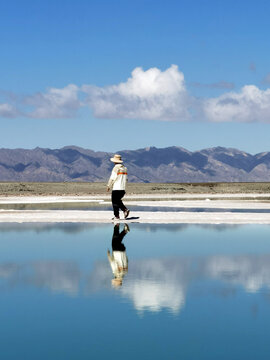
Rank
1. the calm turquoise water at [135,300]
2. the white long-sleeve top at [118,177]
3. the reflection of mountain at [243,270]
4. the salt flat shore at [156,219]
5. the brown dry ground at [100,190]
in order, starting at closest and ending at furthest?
the calm turquoise water at [135,300] → the reflection of mountain at [243,270] → the white long-sleeve top at [118,177] → the salt flat shore at [156,219] → the brown dry ground at [100,190]

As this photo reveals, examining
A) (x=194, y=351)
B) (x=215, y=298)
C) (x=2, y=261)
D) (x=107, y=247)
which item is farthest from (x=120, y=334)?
(x=107, y=247)

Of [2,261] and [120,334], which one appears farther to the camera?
[2,261]

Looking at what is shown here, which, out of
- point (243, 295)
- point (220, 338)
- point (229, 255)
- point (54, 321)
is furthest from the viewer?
point (229, 255)

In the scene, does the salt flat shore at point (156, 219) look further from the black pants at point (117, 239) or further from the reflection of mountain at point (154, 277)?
the reflection of mountain at point (154, 277)

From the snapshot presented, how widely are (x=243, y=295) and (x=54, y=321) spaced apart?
2.99 metres

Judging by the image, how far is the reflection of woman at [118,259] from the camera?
10.8 meters

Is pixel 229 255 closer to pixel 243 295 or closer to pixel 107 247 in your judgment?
pixel 107 247

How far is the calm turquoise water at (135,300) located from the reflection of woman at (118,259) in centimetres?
2

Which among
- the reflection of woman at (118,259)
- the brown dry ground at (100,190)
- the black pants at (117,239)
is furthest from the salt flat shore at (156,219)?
the brown dry ground at (100,190)

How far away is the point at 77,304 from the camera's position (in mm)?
8727

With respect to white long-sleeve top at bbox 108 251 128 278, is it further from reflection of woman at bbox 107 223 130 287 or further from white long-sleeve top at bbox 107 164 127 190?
white long-sleeve top at bbox 107 164 127 190

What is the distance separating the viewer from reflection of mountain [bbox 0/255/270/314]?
927cm

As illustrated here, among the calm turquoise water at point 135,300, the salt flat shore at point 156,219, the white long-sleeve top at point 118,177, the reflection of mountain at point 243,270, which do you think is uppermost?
the white long-sleeve top at point 118,177

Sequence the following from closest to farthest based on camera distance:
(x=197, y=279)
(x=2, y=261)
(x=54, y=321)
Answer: (x=54, y=321), (x=197, y=279), (x=2, y=261)
